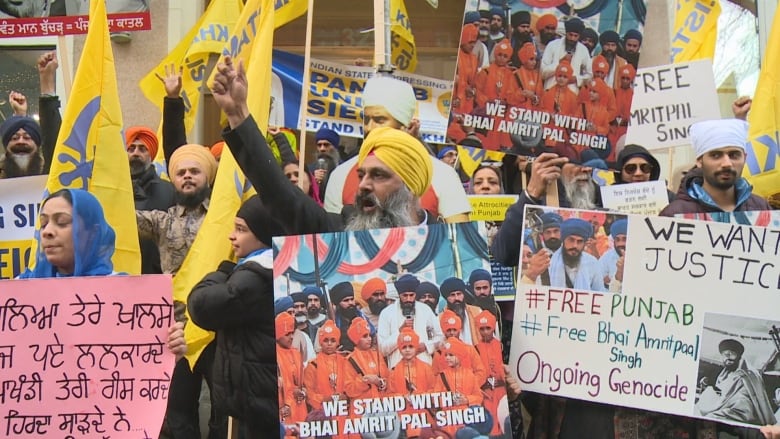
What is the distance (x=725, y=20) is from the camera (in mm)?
10188

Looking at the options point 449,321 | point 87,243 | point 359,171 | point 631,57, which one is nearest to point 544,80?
point 631,57

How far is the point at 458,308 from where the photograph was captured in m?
3.51

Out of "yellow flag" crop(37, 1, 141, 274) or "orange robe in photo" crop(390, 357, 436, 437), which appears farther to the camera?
"yellow flag" crop(37, 1, 141, 274)

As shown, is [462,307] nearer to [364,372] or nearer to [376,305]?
[376,305]

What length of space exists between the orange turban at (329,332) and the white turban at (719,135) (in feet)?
8.03

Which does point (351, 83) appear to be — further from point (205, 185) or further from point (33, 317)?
point (33, 317)

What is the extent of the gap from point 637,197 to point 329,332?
3.01 meters

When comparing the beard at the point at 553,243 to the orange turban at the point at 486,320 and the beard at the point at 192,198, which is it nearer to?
the orange turban at the point at 486,320

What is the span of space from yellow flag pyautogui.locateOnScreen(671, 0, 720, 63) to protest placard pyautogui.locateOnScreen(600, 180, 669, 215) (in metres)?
2.12

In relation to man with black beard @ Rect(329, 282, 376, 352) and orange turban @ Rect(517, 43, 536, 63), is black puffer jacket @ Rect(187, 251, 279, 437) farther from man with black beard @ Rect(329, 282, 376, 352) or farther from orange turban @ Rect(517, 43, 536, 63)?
orange turban @ Rect(517, 43, 536, 63)

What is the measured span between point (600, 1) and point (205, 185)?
2.50m

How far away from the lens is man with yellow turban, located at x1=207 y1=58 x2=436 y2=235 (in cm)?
371

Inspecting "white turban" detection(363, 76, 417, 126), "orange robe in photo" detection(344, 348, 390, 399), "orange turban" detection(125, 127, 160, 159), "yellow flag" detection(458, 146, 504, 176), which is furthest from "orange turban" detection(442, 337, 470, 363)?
"orange turban" detection(125, 127, 160, 159)

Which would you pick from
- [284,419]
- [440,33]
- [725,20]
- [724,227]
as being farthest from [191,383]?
[725,20]
